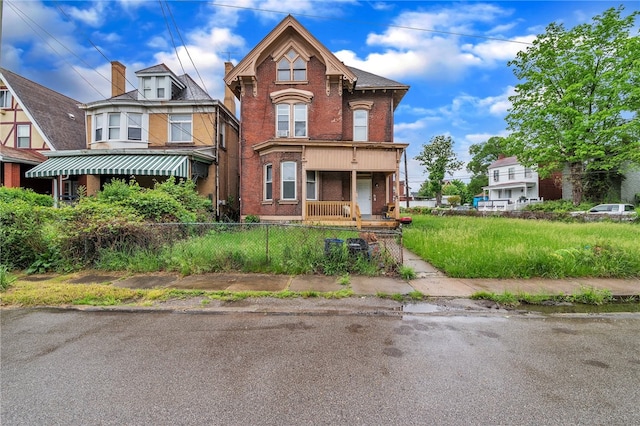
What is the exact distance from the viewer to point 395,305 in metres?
5.29

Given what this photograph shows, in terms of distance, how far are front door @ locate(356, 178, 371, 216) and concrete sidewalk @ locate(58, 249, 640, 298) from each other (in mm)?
9961

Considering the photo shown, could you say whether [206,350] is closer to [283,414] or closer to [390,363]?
[283,414]

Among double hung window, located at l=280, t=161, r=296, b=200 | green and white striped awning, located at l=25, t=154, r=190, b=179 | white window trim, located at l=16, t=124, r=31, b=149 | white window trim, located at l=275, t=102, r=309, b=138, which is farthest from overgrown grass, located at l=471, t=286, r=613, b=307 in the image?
white window trim, located at l=16, t=124, r=31, b=149

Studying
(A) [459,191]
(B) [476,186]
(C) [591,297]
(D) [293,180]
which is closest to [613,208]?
(C) [591,297]

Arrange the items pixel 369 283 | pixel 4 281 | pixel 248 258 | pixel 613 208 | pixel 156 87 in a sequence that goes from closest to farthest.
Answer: pixel 4 281 → pixel 369 283 → pixel 248 258 → pixel 156 87 → pixel 613 208

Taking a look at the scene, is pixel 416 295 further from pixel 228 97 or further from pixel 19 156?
pixel 19 156

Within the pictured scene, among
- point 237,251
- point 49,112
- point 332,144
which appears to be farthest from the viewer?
point 49,112

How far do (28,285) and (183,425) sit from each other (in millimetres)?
6305

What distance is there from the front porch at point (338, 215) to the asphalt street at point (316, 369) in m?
8.91

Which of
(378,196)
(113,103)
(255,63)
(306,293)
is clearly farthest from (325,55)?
(306,293)

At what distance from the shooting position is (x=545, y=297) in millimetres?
5711

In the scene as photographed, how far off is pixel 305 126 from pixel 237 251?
33.8 ft

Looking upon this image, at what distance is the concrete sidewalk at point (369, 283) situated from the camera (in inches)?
238

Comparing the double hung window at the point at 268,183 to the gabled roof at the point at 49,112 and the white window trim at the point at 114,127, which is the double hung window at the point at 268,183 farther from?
the gabled roof at the point at 49,112
